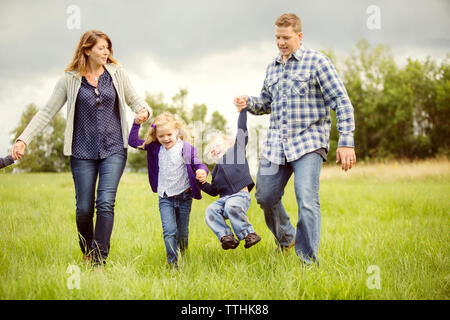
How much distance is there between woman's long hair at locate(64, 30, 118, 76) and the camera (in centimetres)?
350

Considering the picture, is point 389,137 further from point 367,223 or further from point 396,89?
point 367,223

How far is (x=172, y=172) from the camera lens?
3.69 m

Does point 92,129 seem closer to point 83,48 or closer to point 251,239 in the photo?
point 83,48

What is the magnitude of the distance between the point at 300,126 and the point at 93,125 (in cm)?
Answer: 191

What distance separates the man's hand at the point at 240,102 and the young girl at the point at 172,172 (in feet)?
2.00

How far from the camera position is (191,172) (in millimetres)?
3584

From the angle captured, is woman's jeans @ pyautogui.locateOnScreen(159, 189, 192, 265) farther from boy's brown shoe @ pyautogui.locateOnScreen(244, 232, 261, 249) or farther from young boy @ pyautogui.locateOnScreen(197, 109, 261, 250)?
boy's brown shoe @ pyautogui.locateOnScreen(244, 232, 261, 249)

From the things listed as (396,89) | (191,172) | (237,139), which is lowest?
(191,172)

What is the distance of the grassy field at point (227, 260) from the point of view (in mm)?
2816

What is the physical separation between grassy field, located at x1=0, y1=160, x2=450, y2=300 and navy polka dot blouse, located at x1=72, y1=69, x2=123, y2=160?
103 cm

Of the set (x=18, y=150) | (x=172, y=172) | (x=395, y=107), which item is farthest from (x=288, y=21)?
(x=395, y=107)

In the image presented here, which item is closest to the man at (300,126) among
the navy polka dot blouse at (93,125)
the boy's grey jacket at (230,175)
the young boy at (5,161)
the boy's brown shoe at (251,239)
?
the boy's grey jacket at (230,175)

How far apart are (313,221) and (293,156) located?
0.59 meters
